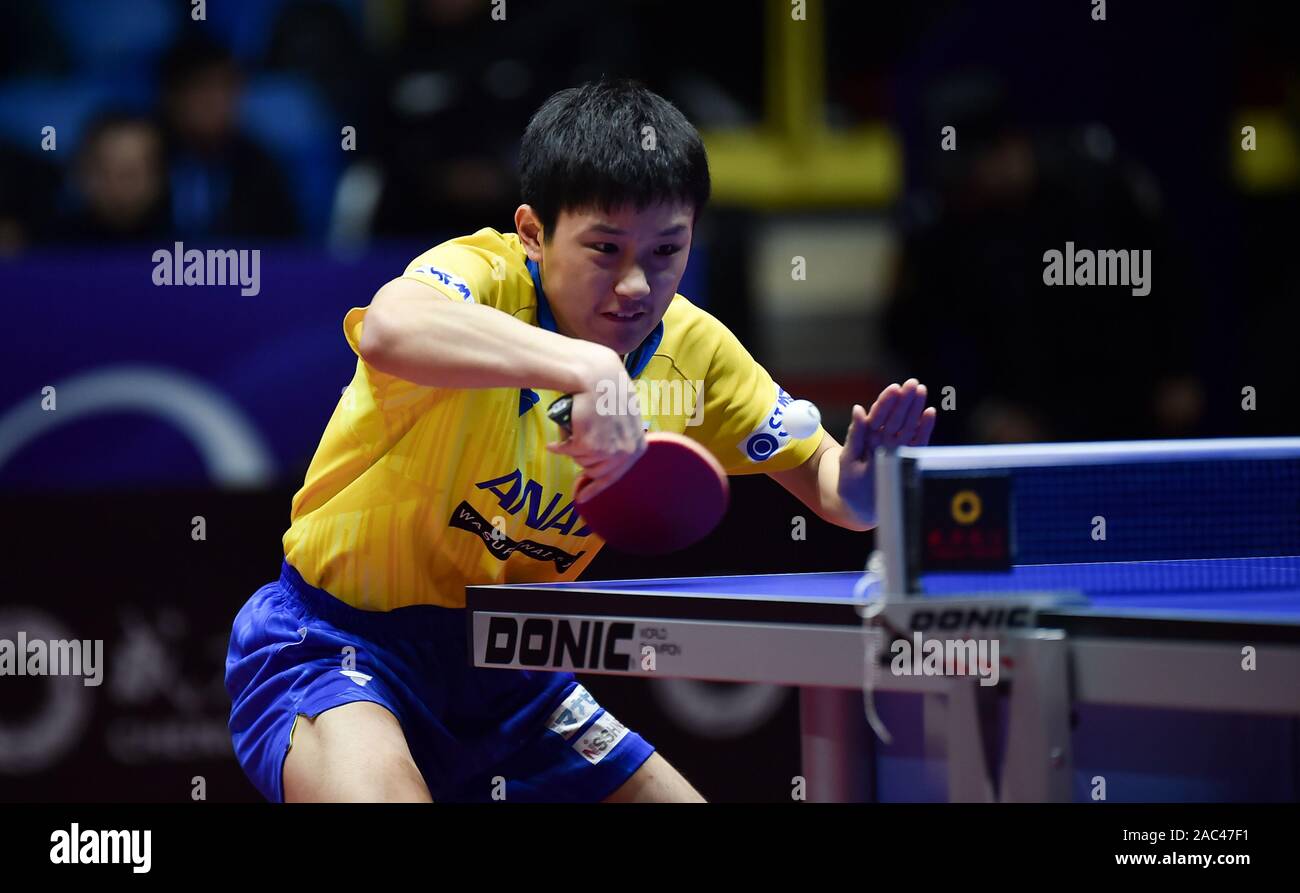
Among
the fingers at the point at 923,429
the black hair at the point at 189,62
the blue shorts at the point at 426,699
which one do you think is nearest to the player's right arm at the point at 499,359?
the blue shorts at the point at 426,699

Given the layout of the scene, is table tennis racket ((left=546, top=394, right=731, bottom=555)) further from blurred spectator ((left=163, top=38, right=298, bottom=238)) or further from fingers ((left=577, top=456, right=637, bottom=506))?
blurred spectator ((left=163, top=38, right=298, bottom=238))

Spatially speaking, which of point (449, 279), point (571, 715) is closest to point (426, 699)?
point (571, 715)

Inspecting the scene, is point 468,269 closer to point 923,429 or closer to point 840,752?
point 923,429

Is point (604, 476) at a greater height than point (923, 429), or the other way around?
point (923, 429)

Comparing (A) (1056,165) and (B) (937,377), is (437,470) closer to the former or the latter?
(B) (937,377)

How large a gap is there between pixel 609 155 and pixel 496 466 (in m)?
0.63

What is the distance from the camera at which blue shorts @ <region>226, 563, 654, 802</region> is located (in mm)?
3371

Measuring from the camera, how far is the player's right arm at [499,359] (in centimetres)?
300

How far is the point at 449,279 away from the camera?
3309mm

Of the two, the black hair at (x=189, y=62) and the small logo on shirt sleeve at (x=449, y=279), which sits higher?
the black hair at (x=189, y=62)

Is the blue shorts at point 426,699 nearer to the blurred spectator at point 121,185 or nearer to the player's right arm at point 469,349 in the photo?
the player's right arm at point 469,349

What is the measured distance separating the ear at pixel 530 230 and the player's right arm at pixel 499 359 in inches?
14.0

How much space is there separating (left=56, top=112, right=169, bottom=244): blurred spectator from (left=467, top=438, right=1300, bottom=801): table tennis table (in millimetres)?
4344
